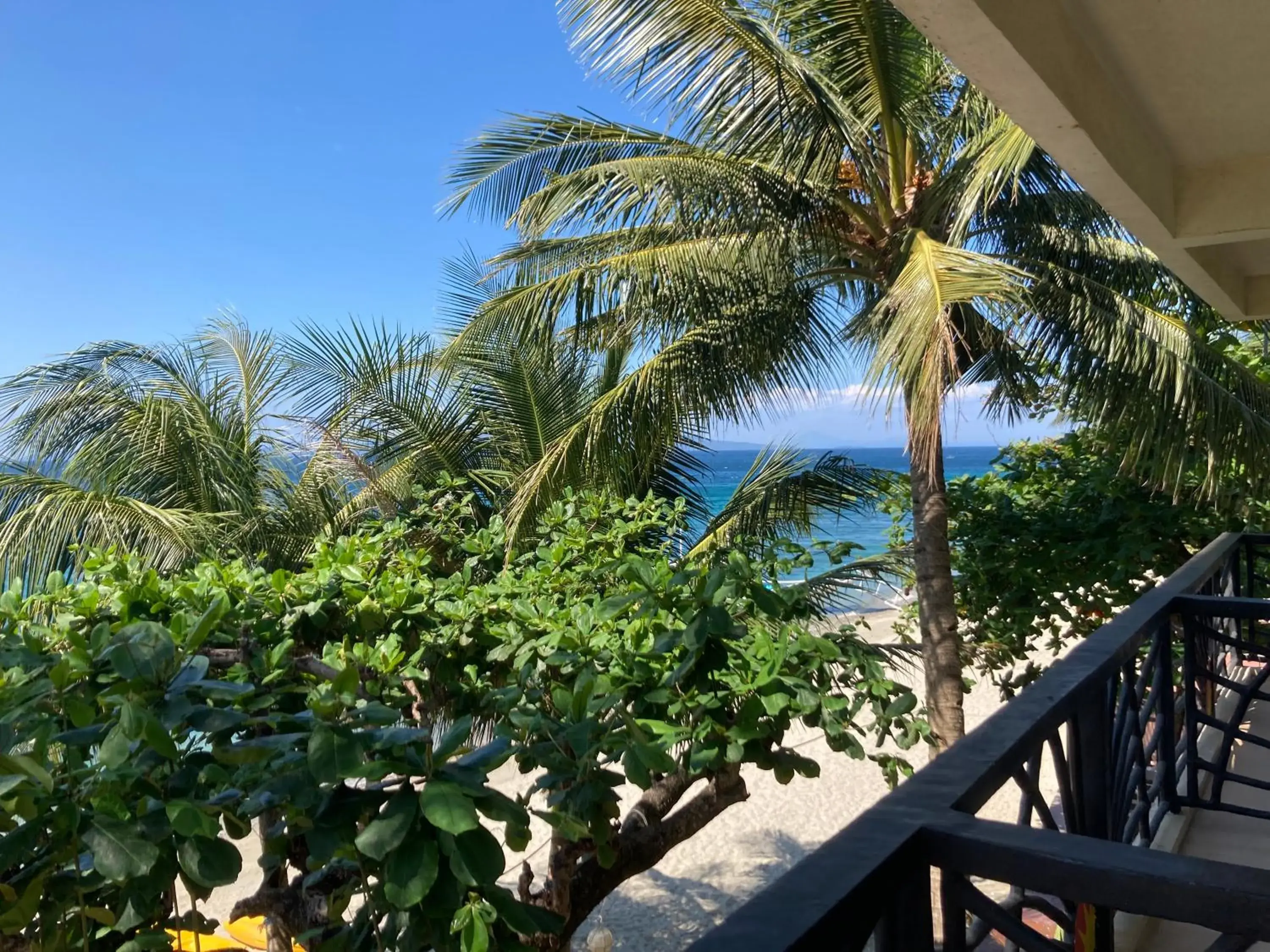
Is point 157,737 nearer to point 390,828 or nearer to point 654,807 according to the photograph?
point 390,828

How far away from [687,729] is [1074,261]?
6.33 m

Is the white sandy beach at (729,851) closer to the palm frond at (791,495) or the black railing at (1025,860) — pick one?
the palm frond at (791,495)

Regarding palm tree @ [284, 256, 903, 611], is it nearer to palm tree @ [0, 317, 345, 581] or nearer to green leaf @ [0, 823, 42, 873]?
palm tree @ [0, 317, 345, 581]

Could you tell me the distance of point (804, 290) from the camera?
7.15 m

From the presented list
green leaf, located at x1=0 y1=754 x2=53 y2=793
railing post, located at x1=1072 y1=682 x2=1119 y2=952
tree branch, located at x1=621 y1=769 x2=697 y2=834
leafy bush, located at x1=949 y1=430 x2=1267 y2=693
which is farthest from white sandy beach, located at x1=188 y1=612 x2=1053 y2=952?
green leaf, located at x1=0 y1=754 x2=53 y2=793

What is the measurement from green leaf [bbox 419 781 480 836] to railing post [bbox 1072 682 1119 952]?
1080 millimetres

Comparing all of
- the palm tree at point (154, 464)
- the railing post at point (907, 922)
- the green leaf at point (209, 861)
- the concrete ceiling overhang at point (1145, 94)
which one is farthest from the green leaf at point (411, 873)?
the palm tree at point (154, 464)

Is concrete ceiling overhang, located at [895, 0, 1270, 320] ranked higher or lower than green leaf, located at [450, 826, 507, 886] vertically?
higher

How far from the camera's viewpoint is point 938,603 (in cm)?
717

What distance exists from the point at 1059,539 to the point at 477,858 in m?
7.41

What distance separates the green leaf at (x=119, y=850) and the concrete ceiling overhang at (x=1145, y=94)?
5.66ft

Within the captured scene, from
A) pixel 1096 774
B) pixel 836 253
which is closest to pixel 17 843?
pixel 1096 774

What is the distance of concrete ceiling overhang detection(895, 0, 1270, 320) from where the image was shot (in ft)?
5.67

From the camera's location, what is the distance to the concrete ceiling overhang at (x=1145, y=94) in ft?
5.67
